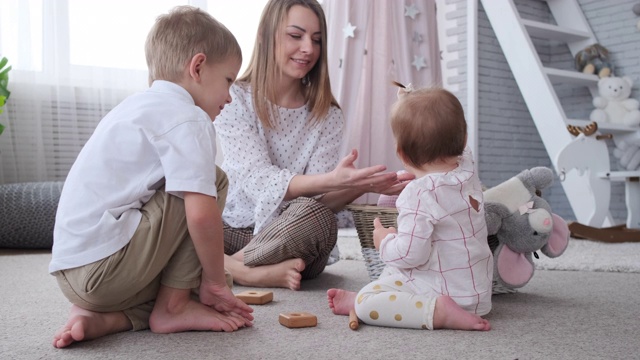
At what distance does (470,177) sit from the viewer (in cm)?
119

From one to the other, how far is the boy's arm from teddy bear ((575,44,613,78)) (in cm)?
299

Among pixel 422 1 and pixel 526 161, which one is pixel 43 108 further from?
pixel 526 161

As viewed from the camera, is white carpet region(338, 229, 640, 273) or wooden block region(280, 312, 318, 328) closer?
wooden block region(280, 312, 318, 328)

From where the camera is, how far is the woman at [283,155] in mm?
1540

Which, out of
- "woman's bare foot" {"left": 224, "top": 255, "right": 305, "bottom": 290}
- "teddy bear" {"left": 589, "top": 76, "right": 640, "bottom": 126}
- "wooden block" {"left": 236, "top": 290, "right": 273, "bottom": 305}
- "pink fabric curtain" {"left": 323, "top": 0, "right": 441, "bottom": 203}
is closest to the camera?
"wooden block" {"left": 236, "top": 290, "right": 273, "bottom": 305}

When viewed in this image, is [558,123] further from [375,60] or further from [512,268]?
[512,268]

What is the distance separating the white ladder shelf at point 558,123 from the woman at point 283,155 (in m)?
1.57

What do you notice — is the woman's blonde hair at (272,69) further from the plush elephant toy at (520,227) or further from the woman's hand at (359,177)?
the plush elephant toy at (520,227)

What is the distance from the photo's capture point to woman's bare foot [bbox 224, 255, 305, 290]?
1514 millimetres

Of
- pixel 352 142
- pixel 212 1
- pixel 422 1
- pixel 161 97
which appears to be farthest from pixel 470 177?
pixel 212 1

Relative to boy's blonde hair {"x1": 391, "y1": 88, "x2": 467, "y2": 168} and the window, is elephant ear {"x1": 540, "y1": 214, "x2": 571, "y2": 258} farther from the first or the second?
the window

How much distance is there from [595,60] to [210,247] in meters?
3.09

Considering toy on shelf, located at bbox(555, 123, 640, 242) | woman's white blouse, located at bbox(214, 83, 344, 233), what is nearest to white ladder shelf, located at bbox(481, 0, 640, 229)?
toy on shelf, located at bbox(555, 123, 640, 242)

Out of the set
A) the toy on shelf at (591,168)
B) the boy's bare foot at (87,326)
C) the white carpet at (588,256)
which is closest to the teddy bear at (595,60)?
the toy on shelf at (591,168)
